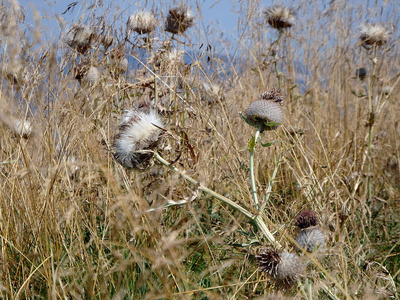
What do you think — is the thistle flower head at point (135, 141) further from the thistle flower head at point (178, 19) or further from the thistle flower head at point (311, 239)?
the thistle flower head at point (178, 19)

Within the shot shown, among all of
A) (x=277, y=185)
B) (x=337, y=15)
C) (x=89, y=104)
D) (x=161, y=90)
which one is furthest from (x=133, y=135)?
(x=337, y=15)

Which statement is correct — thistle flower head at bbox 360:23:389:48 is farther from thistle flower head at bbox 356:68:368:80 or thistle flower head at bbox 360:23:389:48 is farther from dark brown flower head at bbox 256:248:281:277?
dark brown flower head at bbox 256:248:281:277

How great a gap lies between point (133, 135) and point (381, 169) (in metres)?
2.59

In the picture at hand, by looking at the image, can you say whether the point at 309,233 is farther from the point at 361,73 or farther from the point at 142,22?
the point at 361,73

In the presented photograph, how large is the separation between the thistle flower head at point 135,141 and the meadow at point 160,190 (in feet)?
0.04

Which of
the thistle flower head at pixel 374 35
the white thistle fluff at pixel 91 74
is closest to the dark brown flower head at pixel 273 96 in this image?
the white thistle fluff at pixel 91 74

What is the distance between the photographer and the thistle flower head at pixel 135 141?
1.50m

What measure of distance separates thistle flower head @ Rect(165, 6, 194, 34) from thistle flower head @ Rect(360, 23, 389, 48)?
4.13 feet

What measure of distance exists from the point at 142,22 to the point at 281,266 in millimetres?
2001

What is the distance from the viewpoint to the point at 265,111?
5.80 feet

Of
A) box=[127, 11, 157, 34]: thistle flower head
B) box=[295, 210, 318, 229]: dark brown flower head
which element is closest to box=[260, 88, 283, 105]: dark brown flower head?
box=[295, 210, 318, 229]: dark brown flower head

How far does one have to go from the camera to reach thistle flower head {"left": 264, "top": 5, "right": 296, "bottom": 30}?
326 centimetres

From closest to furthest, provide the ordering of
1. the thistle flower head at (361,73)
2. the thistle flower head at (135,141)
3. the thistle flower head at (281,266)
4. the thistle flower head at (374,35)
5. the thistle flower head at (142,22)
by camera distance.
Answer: the thistle flower head at (281,266) → the thistle flower head at (135,141) → the thistle flower head at (142,22) → the thistle flower head at (374,35) → the thistle flower head at (361,73)

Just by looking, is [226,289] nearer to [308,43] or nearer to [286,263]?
[286,263]
